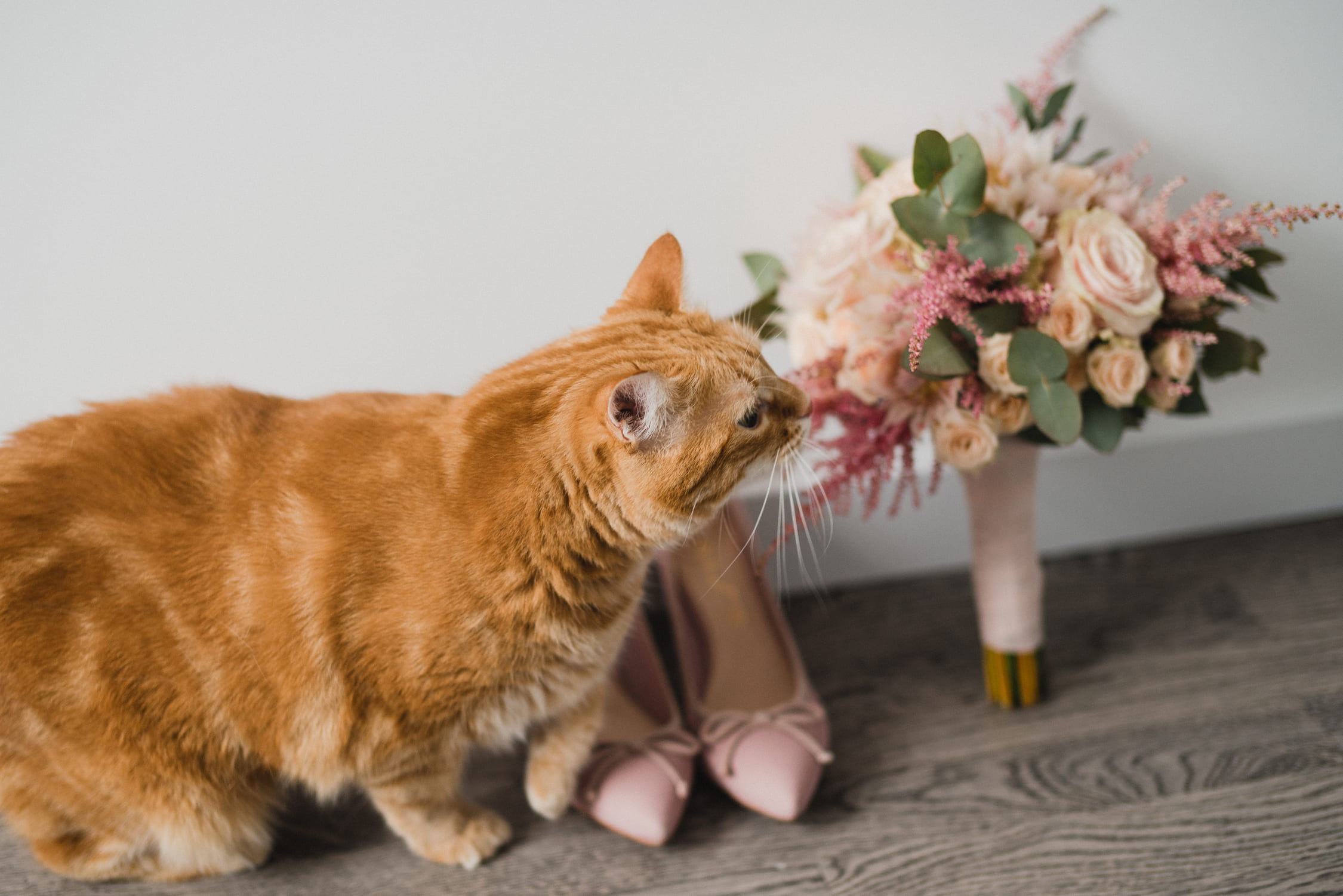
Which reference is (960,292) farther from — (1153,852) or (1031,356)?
(1153,852)

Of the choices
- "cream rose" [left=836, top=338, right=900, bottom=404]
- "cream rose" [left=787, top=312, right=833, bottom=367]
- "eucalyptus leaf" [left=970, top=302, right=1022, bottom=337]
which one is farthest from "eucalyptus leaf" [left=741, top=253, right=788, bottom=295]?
"eucalyptus leaf" [left=970, top=302, right=1022, bottom=337]

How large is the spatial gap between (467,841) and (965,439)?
0.83m

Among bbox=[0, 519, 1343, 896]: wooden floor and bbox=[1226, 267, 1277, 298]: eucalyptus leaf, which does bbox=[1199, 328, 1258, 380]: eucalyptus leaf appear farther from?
bbox=[0, 519, 1343, 896]: wooden floor

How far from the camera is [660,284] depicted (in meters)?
0.95

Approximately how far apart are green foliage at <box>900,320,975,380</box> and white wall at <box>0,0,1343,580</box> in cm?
48

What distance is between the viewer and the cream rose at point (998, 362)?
0.96 metres

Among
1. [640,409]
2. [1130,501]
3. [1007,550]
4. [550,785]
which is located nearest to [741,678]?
[550,785]

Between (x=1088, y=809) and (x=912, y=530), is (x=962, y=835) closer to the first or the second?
(x=1088, y=809)

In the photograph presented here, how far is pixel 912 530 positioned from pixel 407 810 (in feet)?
3.28

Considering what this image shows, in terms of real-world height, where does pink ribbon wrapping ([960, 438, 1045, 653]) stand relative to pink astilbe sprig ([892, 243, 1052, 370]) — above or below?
below

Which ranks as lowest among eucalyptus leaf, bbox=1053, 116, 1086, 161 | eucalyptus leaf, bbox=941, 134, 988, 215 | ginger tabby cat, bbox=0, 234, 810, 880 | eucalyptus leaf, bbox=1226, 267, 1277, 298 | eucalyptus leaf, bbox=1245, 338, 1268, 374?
ginger tabby cat, bbox=0, 234, 810, 880

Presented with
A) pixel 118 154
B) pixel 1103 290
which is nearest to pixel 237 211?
pixel 118 154

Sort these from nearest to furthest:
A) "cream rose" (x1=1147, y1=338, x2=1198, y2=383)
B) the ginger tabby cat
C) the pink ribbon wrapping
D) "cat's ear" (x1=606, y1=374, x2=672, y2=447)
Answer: "cat's ear" (x1=606, y1=374, x2=672, y2=447) → the ginger tabby cat → "cream rose" (x1=1147, y1=338, x2=1198, y2=383) → the pink ribbon wrapping

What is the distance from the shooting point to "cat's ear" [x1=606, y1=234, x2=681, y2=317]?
94 centimetres
